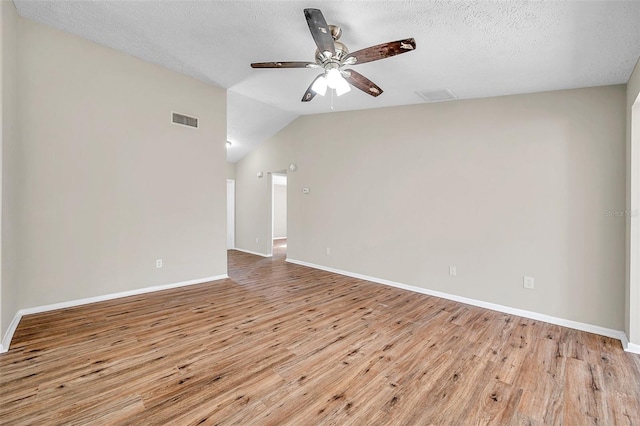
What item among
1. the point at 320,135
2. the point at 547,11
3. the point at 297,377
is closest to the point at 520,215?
the point at 547,11

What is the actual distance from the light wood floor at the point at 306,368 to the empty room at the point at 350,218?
0.07 feet

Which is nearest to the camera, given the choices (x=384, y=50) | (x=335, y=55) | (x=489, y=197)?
(x=384, y=50)

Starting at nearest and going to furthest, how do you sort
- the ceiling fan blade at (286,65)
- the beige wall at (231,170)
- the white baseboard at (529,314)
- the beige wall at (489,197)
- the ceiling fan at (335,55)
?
the ceiling fan at (335,55)
the ceiling fan blade at (286,65)
the white baseboard at (529,314)
the beige wall at (489,197)
the beige wall at (231,170)

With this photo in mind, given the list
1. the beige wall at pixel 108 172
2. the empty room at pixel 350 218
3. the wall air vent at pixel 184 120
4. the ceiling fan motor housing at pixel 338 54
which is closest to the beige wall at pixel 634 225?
the empty room at pixel 350 218

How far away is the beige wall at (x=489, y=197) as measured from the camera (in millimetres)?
2822

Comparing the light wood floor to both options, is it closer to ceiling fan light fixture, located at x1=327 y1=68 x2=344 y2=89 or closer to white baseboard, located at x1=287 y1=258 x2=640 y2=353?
white baseboard, located at x1=287 y1=258 x2=640 y2=353

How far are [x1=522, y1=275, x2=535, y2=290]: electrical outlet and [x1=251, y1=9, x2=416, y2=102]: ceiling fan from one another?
8.89ft

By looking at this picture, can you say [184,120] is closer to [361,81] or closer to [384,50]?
[361,81]

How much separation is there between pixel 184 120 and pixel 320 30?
2962 millimetres

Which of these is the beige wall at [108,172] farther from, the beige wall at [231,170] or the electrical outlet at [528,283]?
the electrical outlet at [528,283]

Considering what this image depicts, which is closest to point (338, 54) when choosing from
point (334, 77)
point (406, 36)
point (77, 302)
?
point (334, 77)

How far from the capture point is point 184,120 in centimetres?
407

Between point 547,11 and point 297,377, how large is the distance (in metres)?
3.10

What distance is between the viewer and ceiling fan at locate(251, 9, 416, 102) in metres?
1.88
